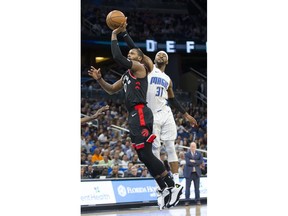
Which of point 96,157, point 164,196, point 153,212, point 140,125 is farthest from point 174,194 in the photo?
point 96,157

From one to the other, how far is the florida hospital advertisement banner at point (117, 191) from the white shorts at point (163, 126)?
17.0 feet

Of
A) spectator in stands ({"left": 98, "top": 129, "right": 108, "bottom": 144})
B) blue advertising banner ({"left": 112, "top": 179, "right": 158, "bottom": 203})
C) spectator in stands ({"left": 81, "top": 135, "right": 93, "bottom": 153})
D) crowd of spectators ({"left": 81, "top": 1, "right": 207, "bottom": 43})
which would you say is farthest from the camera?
crowd of spectators ({"left": 81, "top": 1, "right": 207, "bottom": 43})

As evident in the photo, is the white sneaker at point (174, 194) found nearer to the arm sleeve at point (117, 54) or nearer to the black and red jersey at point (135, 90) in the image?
the black and red jersey at point (135, 90)

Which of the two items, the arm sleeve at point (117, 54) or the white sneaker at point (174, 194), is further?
the white sneaker at point (174, 194)

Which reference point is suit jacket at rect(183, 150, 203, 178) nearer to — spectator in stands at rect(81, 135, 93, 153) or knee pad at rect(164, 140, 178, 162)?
spectator in stands at rect(81, 135, 93, 153)

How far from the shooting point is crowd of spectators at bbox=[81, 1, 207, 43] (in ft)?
77.6

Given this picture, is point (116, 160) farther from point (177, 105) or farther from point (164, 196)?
point (164, 196)

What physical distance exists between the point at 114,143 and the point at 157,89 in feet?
30.6

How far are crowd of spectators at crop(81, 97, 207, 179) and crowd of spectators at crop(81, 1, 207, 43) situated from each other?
2904 mm

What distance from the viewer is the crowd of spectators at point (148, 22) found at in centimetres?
2366

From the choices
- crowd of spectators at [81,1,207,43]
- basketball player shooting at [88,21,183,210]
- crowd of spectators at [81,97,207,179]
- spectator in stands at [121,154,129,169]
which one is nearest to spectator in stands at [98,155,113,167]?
crowd of spectators at [81,97,207,179]

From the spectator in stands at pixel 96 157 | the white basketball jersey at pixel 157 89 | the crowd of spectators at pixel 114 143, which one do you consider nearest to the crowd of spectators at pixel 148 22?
the crowd of spectators at pixel 114 143
